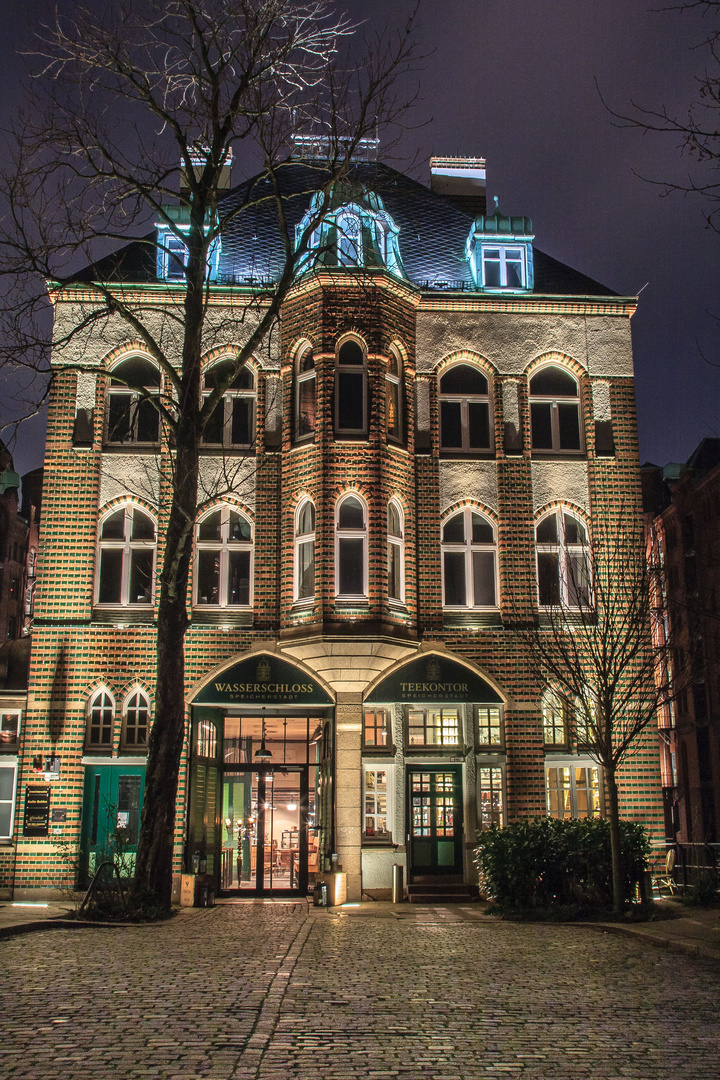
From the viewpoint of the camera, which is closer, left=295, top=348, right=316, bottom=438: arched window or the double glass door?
the double glass door

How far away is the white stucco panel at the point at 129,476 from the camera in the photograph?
2250 centimetres

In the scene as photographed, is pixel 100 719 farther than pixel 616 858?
Yes

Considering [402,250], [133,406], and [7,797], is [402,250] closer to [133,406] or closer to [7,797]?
[133,406]

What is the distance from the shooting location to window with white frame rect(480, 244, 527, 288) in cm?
2431

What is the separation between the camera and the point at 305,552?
22.0m

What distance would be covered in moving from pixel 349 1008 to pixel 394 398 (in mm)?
15745

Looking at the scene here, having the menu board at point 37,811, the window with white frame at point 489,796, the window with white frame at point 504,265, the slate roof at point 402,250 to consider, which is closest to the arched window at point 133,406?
the slate roof at point 402,250

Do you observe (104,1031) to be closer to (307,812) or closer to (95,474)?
(307,812)

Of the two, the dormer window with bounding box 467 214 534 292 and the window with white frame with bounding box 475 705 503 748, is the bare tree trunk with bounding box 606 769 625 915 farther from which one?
the dormer window with bounding box 467 214 534 292

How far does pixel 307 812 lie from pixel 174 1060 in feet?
50.1

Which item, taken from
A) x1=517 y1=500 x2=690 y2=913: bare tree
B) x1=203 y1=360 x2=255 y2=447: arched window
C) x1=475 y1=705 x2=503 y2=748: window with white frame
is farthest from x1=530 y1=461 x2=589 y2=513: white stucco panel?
x1=203 y1=360 x2=255 y2=447: arched window

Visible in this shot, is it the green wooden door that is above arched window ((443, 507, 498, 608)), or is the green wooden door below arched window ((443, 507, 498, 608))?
below

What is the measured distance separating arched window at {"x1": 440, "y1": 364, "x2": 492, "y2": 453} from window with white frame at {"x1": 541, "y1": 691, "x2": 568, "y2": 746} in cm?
554

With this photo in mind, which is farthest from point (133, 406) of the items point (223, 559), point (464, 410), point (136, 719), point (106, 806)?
point (106, 806)
